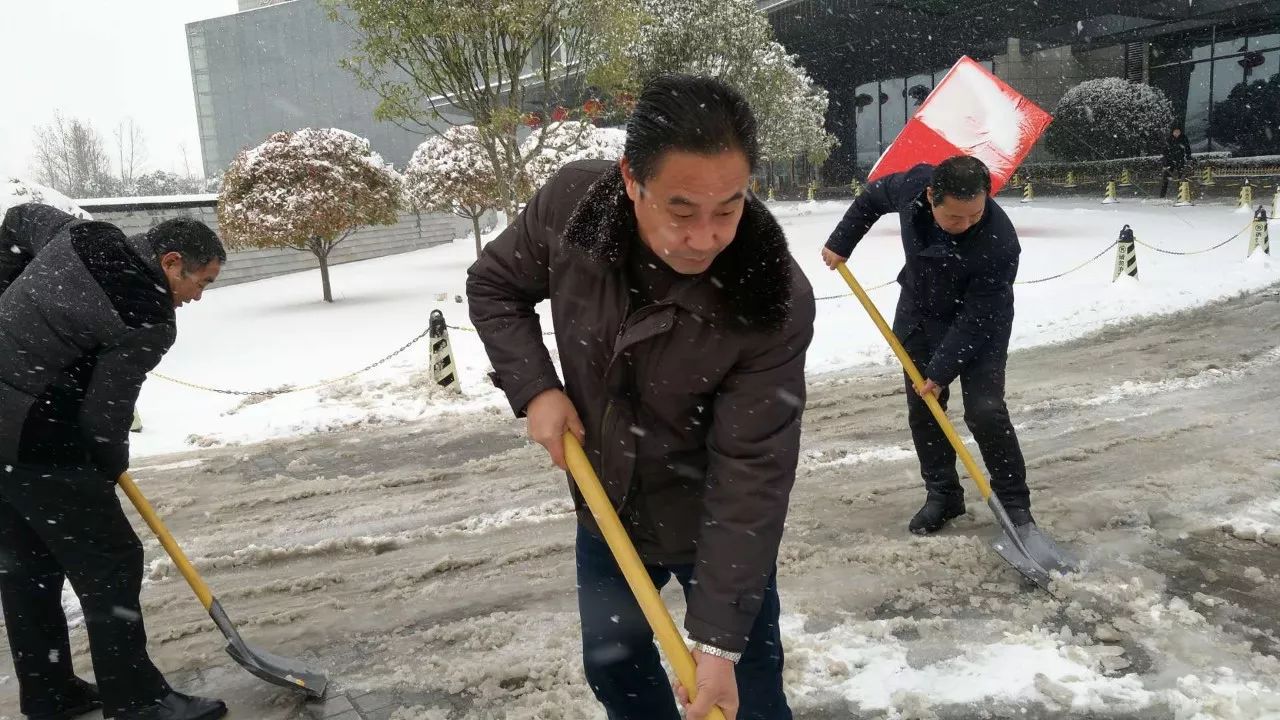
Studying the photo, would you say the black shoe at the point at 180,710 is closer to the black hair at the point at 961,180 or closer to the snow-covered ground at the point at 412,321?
the black hair at the point at 961,180

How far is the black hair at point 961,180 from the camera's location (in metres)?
3.28

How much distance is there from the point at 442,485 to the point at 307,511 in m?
0.79

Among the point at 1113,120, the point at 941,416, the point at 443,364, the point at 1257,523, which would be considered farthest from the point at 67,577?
the point at 1113,120

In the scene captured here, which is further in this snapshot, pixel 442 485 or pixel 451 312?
pixel 451 312

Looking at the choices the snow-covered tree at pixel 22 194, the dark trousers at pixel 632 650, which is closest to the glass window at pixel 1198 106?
the snow-covered tree at pixel 22 194

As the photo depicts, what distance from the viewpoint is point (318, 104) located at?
172 feet

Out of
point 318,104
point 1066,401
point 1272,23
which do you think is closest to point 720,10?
point 1066,401

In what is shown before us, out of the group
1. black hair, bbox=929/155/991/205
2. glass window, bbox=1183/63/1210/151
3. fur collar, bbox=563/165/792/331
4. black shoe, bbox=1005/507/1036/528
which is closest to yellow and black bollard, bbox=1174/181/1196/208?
glass window, bbox=1183/63/1210/151

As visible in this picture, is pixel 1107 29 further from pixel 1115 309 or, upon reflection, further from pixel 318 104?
pixel 318 104

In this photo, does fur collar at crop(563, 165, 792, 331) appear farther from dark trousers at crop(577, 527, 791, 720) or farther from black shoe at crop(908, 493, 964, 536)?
black shoe at crop(908, 493, 964, 536)

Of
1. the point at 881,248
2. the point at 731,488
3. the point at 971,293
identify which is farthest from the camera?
the point at 881,248

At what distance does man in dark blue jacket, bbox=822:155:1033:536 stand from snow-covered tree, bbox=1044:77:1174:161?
23580 millimetres

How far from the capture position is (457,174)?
1620 centimetres

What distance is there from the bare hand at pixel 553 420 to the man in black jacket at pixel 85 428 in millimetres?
1332
